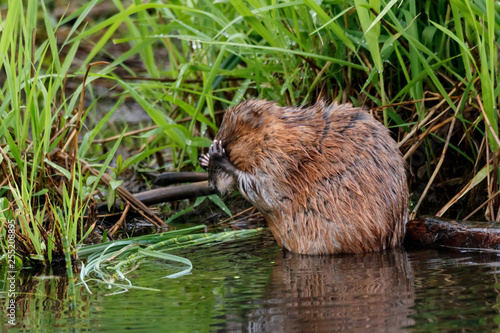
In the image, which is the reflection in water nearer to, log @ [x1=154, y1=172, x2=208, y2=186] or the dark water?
the dark water

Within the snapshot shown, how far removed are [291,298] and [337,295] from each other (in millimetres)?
180

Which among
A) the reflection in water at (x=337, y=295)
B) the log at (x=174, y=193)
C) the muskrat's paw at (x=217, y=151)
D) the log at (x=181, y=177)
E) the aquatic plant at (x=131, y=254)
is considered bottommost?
the reflection in water at (x=337, y=295)

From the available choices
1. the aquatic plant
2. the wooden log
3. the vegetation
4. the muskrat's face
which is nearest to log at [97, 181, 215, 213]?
the vegetation

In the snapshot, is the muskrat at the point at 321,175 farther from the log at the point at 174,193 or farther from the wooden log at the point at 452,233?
the log at the point at 174,193

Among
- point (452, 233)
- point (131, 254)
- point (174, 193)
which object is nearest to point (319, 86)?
point (174, 193)

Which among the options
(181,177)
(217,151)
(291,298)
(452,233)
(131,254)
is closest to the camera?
(291,298)

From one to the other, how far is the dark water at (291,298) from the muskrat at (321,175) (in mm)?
136

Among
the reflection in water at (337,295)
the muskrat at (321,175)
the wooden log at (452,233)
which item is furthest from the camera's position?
the muskrat at (321,175)

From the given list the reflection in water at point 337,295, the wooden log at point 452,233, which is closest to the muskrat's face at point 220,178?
the reflection in water at point 337,295

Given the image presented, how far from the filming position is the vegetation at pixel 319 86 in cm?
384

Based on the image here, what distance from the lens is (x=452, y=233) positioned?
3.53 m

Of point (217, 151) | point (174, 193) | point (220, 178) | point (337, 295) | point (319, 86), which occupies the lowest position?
point (337, 295)

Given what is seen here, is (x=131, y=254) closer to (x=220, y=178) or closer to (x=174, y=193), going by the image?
(x=220, y=178)

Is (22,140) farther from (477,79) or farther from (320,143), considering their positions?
(477,79)
